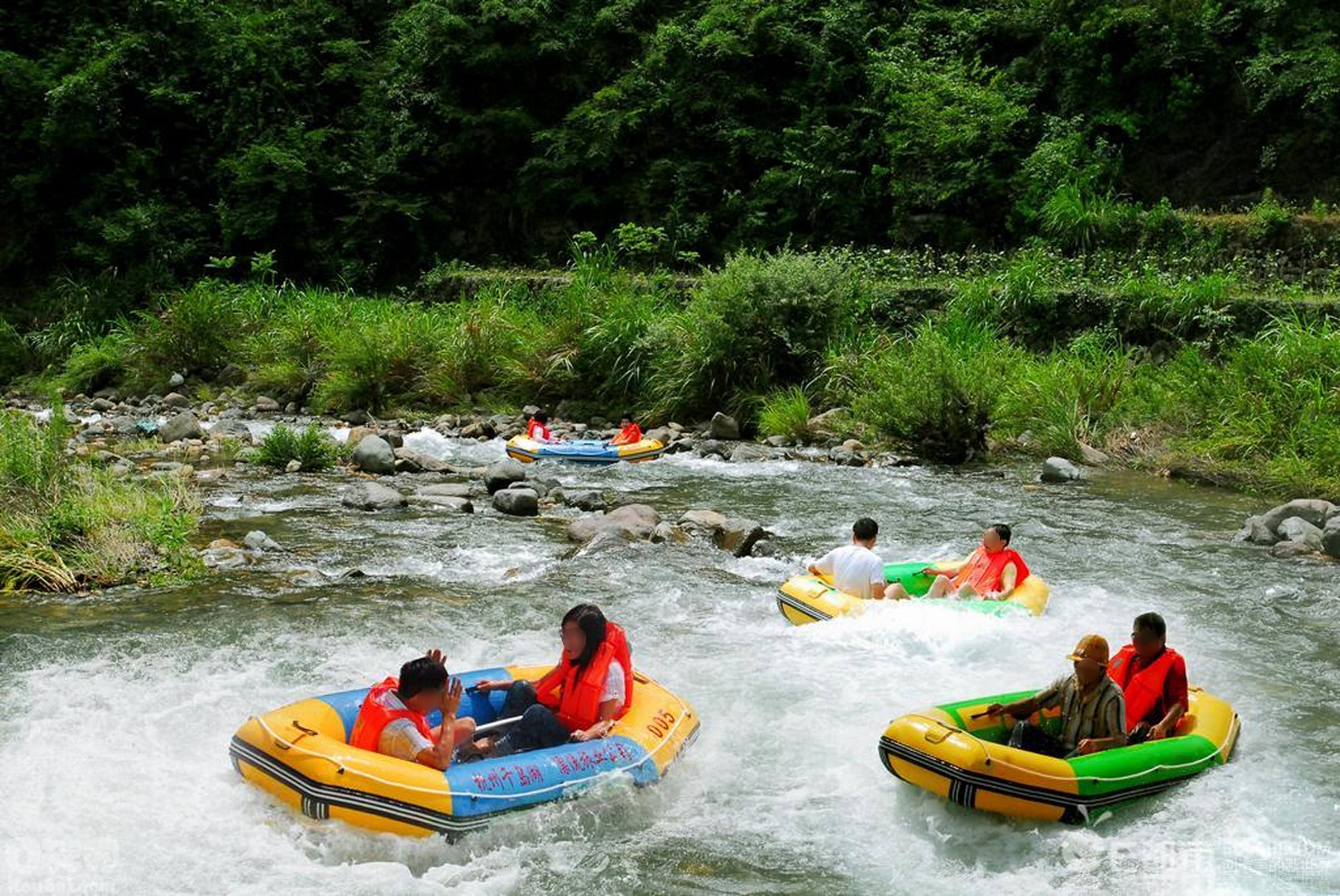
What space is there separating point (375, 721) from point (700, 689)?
6.98 ft

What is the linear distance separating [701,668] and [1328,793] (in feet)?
10.7

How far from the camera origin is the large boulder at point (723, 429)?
49.4 feet

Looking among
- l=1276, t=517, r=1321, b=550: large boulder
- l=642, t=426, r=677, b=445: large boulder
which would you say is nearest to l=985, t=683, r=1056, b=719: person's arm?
l=1276, t=517, r=1321, b=550: large boulder

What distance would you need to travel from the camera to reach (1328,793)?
5.51m

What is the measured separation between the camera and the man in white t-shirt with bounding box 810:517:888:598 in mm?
8055

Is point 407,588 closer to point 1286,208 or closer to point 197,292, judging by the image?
point 197,292

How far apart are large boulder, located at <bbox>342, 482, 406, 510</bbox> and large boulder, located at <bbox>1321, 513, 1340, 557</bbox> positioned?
7657 mm

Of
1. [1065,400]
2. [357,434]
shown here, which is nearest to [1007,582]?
[1065,400]

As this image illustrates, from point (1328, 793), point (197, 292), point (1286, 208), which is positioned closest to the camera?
point (1328, 793)

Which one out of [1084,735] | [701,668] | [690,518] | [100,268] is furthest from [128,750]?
[100,268]

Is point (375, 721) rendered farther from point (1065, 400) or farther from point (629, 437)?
point (1065, 400)

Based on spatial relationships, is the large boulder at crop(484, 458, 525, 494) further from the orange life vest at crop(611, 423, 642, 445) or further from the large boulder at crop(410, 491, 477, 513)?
the orange life vest at crop(611, 423, 642, 445)

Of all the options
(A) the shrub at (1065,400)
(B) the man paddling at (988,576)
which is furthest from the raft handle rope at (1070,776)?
(A) the shrub at (1065,400)

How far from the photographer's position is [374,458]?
13.0 meters
